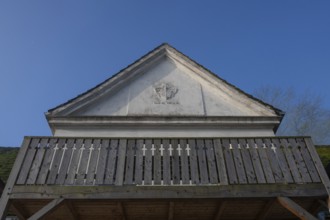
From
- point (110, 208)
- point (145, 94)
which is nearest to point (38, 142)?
point (110, 208)

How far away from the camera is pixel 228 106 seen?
1193 centimetres

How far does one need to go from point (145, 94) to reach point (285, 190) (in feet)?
19.5

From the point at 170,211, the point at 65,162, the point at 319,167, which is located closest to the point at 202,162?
the point at 170,211

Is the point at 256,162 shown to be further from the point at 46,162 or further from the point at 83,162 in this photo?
the point at 46,162

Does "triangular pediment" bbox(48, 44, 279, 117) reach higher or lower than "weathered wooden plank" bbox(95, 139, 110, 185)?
higher

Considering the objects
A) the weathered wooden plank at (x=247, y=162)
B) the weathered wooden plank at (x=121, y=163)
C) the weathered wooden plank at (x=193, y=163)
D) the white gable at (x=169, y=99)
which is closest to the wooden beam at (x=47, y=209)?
the weathered wooden plank at (x=121, y=163)

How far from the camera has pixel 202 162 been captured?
8.39 meters

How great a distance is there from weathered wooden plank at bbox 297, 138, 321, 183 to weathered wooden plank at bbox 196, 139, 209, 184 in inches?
99.6

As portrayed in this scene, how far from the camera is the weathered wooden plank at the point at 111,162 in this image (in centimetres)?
799

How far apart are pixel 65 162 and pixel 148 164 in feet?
6.64

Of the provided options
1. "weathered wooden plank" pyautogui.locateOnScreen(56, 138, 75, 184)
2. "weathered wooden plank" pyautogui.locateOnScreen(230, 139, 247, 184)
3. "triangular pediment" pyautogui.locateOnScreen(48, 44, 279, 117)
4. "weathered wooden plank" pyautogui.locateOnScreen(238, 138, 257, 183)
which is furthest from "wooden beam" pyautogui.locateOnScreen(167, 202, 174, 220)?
"triangular pediment" pyautogui.locateOnScreen(48, 44, 279, 117)

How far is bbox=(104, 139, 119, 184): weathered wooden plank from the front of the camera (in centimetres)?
799

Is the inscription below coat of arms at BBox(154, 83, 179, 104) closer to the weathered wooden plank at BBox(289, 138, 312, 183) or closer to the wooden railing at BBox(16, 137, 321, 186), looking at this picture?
the wooden railing at BBox(16, 137, 321, 186)

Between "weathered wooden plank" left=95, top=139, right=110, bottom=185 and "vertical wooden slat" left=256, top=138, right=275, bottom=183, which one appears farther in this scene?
"vertical wooden slat" left=256, top=138, right=275, bottom=183
